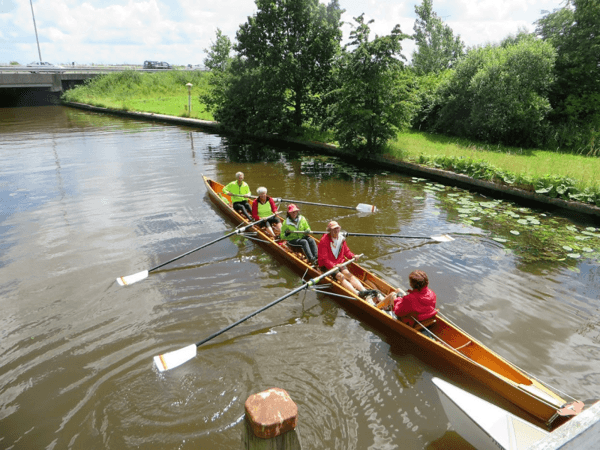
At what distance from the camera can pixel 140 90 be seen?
50.5 meters

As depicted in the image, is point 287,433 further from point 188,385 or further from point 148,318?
point 148,318

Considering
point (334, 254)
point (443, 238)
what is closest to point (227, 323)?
point (334, 254)

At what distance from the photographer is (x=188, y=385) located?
20.0ft

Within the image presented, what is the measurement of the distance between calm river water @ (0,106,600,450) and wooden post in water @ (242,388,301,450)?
3.03 meters

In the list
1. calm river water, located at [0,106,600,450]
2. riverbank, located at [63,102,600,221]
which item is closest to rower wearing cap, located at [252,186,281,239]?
calm river water, located at [0,106,600,450]

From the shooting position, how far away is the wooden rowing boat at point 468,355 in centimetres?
502

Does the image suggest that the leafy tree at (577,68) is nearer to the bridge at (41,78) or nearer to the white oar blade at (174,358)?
the white oar blade at (174,358)

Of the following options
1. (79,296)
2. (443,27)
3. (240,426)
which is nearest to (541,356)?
(240,426)

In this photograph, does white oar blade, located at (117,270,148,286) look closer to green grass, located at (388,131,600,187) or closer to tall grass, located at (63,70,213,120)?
green grass, located at (388,131,600,187)

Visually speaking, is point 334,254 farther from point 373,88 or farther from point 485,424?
point 373,88

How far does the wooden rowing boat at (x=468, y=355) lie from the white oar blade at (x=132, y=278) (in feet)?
12.1

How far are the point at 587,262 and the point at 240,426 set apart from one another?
9379mm

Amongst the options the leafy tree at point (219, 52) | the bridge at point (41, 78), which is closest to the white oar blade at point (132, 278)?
the leafy tree at point (219, 52)

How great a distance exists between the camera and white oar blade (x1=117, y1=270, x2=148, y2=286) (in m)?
8.67
